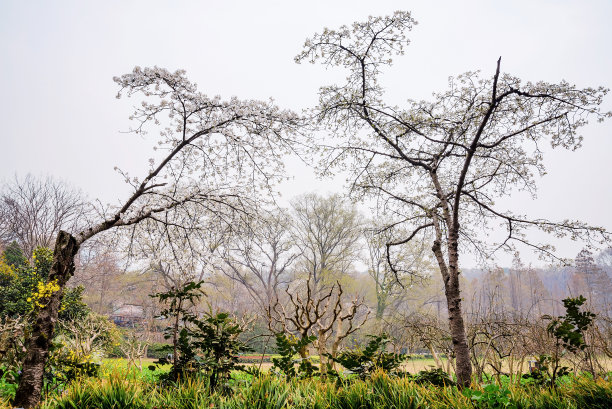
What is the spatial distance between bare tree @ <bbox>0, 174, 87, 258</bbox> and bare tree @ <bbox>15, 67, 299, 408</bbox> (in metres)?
14.5

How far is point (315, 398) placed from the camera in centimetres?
279

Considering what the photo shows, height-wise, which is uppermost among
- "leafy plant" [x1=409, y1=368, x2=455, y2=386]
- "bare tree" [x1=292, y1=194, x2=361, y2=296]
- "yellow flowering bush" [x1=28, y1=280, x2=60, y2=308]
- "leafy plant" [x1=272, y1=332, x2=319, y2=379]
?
"bare tree" [x1=292, y1=194, x2=361, y2=296]

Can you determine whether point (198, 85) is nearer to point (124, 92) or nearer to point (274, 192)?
point (124, 92)

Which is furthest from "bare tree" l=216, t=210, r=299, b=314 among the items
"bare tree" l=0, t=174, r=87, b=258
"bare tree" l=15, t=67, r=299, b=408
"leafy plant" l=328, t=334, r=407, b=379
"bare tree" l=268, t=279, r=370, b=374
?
"bare tree" l=0, t=174, r=87, b=258

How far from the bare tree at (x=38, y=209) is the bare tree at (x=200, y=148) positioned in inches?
570

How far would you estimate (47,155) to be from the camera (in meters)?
27.2

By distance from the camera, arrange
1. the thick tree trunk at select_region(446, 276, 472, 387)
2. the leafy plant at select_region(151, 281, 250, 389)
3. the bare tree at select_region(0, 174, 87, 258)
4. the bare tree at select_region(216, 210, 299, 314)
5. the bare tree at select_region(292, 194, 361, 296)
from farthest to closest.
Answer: the bare tree at select_region(292, 194, 361, 296), the bare tree at select_region(0, 174, 87, 258), the bare tree at select_region(216, 210, 299, 314), the thick tree trunk at select_region(446, 276, 472, 387), the leafy plant at select_region(151, 281, 250, 389)

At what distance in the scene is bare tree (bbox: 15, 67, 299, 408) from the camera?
616 centimetres

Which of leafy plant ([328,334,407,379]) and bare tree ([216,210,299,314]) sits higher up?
bare tree ([216,210,299,314])

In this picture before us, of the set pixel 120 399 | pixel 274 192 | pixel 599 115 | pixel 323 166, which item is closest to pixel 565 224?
pixel 599 115

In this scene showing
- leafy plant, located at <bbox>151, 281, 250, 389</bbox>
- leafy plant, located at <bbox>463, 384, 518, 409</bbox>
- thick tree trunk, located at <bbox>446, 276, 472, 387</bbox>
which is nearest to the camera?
leafy plant, located at <bbox>463, 384, 518, 409</bbox>

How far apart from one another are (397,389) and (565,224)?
169 inches

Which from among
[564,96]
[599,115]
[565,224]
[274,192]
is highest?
[564,96]

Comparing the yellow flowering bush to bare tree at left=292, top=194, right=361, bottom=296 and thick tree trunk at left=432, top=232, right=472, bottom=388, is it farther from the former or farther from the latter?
bare tree at left=292, top=194, right=361, bottom=296
